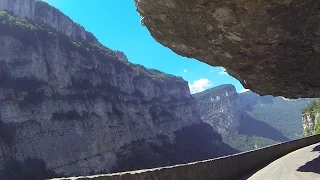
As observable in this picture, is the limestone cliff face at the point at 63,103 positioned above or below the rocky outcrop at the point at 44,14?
below

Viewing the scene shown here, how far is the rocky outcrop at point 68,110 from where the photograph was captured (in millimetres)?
87938

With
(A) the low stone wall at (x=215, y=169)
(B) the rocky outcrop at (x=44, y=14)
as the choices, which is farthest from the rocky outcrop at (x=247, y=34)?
(B) the rocky outcrop at (x=44, y=14)

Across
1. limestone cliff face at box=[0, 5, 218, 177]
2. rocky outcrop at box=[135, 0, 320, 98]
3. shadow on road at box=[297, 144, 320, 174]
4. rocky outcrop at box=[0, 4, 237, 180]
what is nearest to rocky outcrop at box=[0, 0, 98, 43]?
rocky outcrop at box=[0, 4, 237, 180]

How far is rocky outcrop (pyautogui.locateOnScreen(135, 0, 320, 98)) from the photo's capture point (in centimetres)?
1008

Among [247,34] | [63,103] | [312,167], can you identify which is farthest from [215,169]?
[63,103]

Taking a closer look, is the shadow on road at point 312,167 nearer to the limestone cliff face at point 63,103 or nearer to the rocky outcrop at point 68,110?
the rocky outcrop at point 68,110

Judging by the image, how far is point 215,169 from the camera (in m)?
14.6

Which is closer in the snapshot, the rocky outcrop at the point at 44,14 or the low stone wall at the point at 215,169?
the low stone wall at the point at 215,169

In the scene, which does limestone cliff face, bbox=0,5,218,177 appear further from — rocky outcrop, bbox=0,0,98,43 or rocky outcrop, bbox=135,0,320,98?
rocky outcrop, bbox=135,0,320,98

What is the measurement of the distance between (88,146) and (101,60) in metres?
41.7

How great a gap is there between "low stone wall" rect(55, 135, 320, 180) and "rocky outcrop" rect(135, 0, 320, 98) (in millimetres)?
4074

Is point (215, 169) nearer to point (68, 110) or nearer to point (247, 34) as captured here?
point (247, 34)

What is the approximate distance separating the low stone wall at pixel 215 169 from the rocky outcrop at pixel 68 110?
6541 cm

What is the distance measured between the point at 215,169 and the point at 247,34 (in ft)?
19.4
